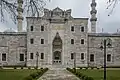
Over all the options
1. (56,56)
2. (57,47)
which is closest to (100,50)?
(57,47)

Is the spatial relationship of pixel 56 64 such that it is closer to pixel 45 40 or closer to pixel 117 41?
pixel 45 40

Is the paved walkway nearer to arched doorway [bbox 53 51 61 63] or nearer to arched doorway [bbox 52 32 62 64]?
arched doorway [bbox 52 32 62 64]

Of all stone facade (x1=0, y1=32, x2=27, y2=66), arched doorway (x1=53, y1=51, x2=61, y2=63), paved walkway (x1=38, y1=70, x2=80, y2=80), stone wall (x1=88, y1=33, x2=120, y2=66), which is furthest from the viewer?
stone wall (x1=88, y1=33, x2=120, y2=66)

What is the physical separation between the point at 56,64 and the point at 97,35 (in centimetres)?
1032

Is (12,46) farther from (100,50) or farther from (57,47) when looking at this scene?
(100,50)

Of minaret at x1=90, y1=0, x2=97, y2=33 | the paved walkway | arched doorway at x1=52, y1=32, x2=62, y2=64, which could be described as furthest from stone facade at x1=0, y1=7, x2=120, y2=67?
the paved walkway

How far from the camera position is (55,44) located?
175 ft

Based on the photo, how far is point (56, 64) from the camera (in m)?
53.0

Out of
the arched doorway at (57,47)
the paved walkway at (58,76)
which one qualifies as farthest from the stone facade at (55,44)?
the paved walkway at (58,76)

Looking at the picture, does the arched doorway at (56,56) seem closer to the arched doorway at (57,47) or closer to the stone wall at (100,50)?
the arched doorway at (57,47)

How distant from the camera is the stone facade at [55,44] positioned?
5253cm

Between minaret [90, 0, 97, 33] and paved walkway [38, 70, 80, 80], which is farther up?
minaret [90, 0, 97, 33]

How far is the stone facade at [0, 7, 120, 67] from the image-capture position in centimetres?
5253

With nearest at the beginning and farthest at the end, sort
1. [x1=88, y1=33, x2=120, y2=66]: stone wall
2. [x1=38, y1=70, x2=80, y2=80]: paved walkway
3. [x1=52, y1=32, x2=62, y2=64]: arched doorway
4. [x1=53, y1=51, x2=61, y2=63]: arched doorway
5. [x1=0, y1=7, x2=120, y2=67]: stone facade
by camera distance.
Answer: [x1=38, y1=70, x2=80, y2=80]: paved walkway → [x1=0, y1=7, x2=120, y2=67]: stone facade → [x1=52, y1=32, x2=62, y2=64]: arched doorway → [x1=53, y1=51, x2=61, y2=63]: arched doorway → [x1=88, y1=33, x2=120, y2=66]: stone wall
